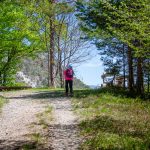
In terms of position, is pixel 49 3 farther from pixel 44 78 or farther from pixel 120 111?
pixel 44 78

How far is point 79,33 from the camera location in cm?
5603

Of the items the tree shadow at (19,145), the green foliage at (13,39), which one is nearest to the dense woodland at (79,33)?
the green foliage at (13,39)

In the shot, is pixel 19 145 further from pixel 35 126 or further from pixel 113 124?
pixel 113 124

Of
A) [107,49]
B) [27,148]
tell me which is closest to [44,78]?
[107,49]

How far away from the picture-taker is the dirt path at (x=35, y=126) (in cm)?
1331

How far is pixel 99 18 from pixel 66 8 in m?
13.1

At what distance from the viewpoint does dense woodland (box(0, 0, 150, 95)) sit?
19.2m

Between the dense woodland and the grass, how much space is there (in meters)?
2.68

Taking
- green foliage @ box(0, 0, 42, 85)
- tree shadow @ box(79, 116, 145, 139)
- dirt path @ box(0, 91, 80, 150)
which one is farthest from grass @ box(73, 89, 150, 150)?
green foliage @ box(0, 0, 42, 85)

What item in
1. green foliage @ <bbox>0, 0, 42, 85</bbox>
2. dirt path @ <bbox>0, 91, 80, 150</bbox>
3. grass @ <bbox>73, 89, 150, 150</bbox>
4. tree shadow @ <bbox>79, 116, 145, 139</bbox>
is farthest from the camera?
green foliage @ <bbox>0, 0, 42, 85</bbox>

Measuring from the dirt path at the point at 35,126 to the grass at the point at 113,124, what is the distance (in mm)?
463

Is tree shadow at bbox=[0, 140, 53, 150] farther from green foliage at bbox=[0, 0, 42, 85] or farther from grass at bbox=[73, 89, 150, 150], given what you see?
green foliage at bbox=[0, 0, 42, 85]

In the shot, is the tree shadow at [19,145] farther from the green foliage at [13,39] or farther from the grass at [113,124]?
the green foliage at [13,39]

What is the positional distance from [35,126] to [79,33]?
4060cm
